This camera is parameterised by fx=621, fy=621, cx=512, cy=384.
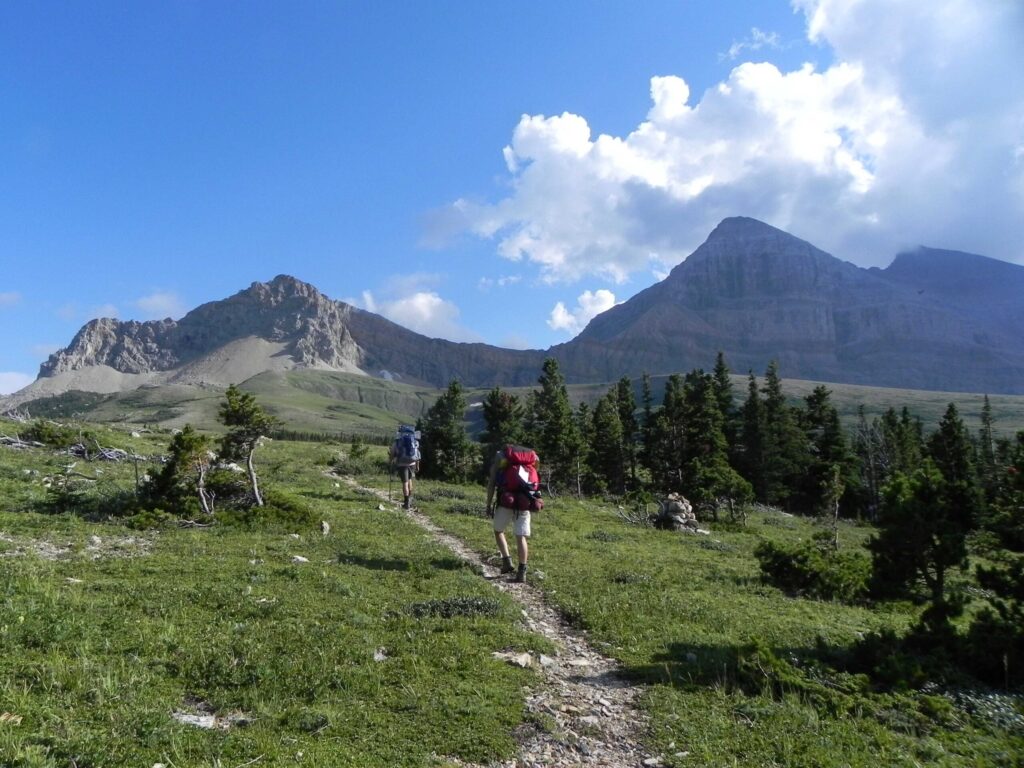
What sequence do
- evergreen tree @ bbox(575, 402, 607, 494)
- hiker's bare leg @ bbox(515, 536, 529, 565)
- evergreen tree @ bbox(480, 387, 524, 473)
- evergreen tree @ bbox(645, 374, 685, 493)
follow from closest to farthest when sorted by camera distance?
hiker's bare leg @ bbox(515, 536, 529, 565) < evergreen tree @ bbox(480, 387, 524, 473) < evergreen tree @ bbox(575, 402, 607, 494) < evergreen tree @ bbox(645, 374, 685, 493)

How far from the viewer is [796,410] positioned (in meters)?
70.2

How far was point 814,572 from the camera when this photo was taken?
16891 mm

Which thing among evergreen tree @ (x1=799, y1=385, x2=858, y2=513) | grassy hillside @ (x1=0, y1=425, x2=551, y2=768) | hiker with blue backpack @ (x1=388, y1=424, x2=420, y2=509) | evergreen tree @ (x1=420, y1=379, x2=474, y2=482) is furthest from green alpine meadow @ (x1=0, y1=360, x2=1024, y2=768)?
evergreen tree @ (x1=799, y1=385, x2=858, y2=513)

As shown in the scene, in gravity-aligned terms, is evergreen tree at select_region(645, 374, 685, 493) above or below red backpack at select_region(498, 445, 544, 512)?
below

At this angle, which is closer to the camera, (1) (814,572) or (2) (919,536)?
(2) (919,536)

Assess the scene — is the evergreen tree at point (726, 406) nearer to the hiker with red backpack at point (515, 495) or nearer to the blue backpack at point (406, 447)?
the blue backpack at point (406, 447)

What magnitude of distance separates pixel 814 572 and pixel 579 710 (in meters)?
12.2

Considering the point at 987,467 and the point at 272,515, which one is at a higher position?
the point at 272,515

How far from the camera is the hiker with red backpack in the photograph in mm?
14039

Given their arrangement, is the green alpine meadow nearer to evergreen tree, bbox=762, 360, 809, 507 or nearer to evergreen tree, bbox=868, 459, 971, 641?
evergreen tree, bbox=868, 459, 971, 641

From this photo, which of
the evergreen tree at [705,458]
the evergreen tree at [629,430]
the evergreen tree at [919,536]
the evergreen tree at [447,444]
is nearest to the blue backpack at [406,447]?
the evergreen tree at [919,536]

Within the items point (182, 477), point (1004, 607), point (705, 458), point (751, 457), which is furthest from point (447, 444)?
point (1004, 607)

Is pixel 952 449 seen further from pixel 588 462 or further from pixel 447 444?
pixel 447 444

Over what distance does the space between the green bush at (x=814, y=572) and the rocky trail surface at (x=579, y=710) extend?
8.94m
